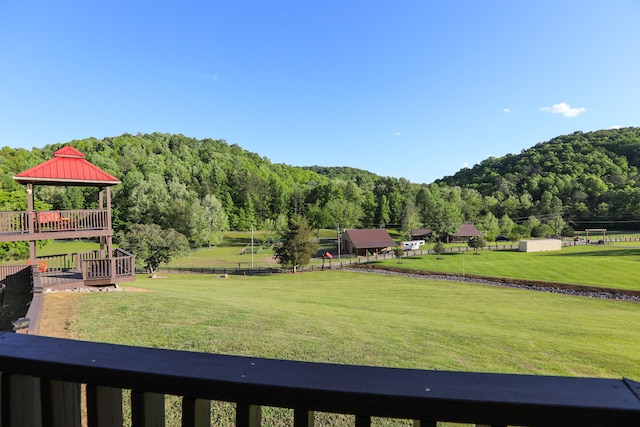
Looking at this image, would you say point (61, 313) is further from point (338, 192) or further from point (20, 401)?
point (338, 192)

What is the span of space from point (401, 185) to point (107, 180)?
7944 centimetres

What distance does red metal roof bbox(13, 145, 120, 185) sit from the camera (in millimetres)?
12695

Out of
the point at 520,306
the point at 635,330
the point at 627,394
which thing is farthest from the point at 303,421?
the point at 520,306

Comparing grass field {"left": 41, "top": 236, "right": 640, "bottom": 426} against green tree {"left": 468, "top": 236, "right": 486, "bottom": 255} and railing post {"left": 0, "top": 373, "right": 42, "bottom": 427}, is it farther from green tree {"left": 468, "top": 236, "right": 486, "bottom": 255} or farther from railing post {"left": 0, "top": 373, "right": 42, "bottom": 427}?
green tree {"left": 468, "top": 236, "right": 486, "bottom": 255}

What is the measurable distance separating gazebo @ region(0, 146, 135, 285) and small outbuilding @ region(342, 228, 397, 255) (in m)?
40.5

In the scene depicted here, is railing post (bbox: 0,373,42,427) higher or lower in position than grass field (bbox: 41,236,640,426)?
higher

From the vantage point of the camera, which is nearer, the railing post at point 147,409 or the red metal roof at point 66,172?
the railing post at point 147,409

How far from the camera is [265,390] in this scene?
954 millimetres

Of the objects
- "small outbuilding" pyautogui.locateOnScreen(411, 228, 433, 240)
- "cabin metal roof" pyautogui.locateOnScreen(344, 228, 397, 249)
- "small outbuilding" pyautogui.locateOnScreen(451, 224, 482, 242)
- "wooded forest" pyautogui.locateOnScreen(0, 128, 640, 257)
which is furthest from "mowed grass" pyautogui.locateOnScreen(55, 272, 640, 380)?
"small outbuilding" pyautogui.locateOnScreen(411, 228, 433, 240)

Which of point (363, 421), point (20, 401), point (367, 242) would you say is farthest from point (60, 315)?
point (367, 242)

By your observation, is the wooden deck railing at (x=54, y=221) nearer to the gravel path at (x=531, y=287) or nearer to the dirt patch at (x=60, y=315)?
the dirt patch at (x=60, y=315)

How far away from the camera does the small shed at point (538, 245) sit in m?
51.4

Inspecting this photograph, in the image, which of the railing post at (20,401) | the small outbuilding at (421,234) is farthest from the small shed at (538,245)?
the railing post at (20,401)

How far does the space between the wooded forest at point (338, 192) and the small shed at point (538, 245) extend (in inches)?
191
